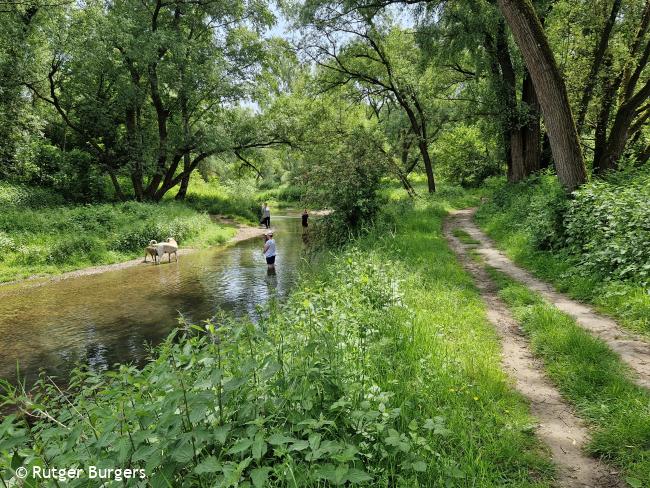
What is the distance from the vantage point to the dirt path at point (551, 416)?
2.77m

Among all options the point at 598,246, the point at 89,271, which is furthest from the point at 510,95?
the point at 89,271

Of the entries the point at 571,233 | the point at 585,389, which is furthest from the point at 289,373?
the point at 571,233

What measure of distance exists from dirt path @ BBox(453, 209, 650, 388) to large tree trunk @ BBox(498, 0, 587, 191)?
252 cm

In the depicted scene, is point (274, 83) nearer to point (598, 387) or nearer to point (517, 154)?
point (517, 154)

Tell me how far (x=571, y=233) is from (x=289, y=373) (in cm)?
753

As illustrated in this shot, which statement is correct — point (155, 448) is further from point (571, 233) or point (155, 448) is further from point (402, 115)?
point (402, 115)

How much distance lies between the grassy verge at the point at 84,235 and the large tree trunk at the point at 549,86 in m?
16.9

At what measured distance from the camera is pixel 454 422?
10.3 feet

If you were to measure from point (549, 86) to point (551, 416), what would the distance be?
7478 mm

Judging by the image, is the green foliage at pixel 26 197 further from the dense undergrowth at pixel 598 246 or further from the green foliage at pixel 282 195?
the green foliage at pixel 282 195

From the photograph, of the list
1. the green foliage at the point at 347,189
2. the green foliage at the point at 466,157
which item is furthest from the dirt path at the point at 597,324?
the green foliage at the point at 466,157

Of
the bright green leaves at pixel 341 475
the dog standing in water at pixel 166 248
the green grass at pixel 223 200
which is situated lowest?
the dog standing in water at pixel 166 248

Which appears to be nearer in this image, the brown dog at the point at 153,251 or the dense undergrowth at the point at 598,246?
the dense undergrowth at the point at 598,246

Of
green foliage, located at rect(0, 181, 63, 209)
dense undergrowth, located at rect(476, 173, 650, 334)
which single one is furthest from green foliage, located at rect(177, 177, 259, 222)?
dense undergrowth, located at rect(476, 173, 650, 334)
